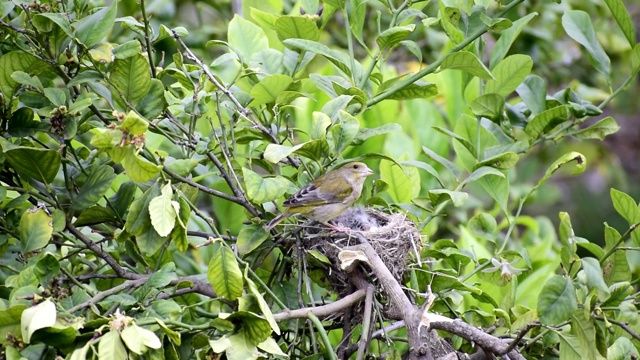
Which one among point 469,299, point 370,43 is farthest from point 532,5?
point 469,299

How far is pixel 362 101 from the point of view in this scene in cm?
208

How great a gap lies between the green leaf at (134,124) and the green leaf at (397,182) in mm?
1188

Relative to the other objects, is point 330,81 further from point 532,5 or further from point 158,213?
point 532,5

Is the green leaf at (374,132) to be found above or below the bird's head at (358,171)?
above

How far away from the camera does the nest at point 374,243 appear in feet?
7.09

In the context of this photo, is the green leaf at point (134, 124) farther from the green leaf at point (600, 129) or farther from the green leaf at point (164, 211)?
the green leaf at point (600, 129)

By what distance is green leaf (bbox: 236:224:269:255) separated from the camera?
78.9 inches

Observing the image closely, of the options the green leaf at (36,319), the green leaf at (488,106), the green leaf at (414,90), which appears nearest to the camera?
the green leaf at (36,319)

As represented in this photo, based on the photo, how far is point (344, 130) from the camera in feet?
6.48

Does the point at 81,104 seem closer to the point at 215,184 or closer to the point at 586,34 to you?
the point at 215,184

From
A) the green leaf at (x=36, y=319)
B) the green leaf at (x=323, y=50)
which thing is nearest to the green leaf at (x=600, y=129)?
the green leaf at (x=323, y=50)

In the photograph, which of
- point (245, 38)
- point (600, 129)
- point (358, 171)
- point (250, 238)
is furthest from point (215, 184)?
point (600, 129)

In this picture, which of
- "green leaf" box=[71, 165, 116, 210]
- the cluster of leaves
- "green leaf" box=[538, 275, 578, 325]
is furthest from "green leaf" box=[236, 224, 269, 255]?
"green leaf" box=[538, 275, 578, 325]

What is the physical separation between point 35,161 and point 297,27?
793mm
